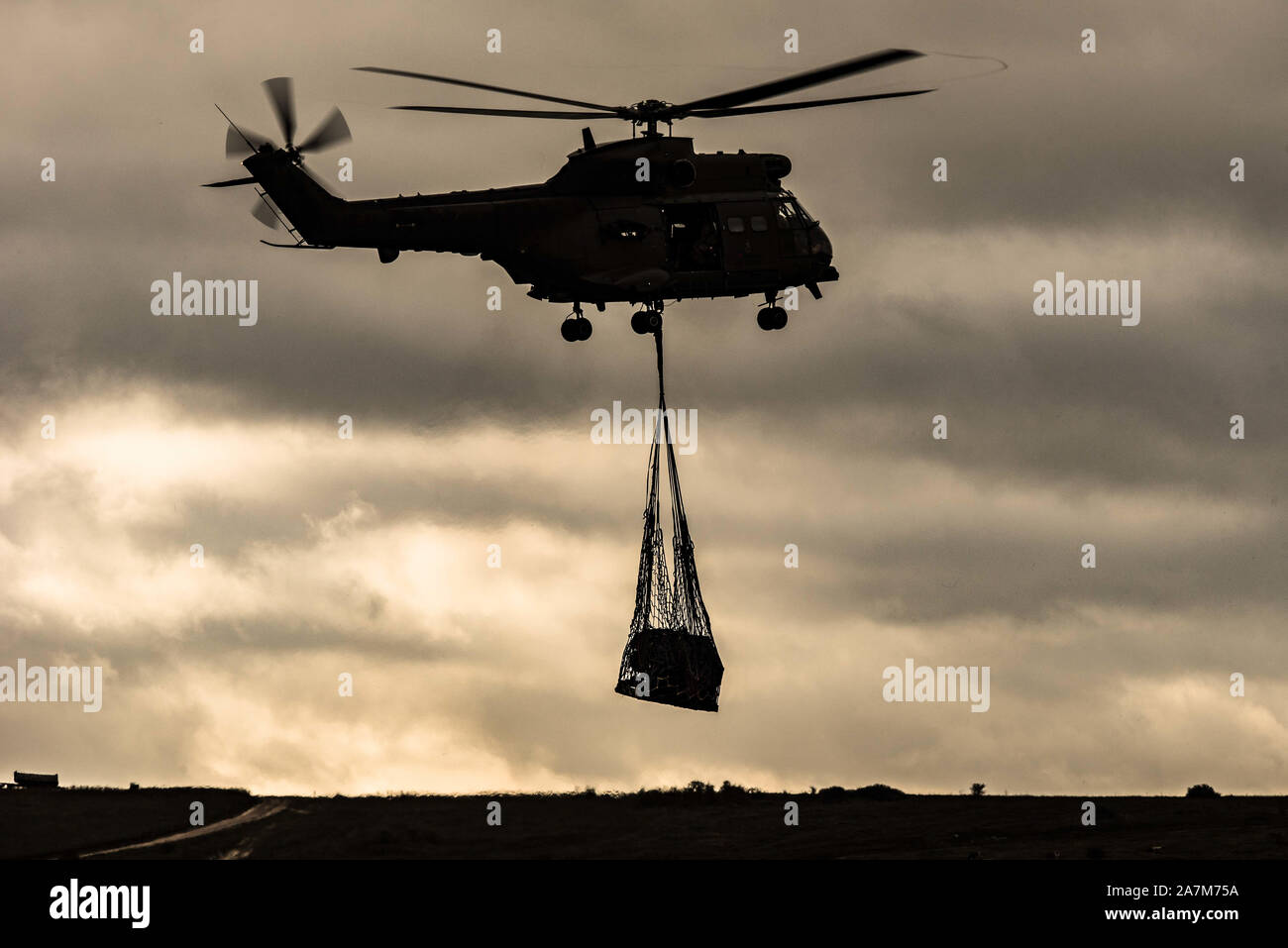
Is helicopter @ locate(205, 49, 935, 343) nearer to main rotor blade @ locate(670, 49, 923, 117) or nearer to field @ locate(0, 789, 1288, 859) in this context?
main rotor blade @ locate(670, 49, 923, 117)

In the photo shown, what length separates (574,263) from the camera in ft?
166

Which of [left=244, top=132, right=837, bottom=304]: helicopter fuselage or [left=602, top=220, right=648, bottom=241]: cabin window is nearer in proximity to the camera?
Result: [left=244, top=132, right=837, bottom=304]: helicopter fuselage

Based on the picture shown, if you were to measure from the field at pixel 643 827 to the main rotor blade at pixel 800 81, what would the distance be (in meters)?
24.4

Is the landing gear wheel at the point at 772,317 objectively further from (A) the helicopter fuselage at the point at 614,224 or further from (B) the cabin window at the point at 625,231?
(B) the cabin window at the point at 625,231

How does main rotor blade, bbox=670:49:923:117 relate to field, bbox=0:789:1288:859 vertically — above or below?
above

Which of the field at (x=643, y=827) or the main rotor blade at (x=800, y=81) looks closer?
the main rotor blade at (x=800, y=81)

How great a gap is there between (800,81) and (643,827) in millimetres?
27353

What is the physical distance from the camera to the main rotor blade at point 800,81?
156 ft

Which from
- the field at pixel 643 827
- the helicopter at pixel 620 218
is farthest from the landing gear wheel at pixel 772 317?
the field at pixel 643 827

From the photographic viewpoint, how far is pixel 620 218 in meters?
51.6

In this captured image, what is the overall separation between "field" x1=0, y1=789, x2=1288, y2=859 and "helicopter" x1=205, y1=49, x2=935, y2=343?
19581 mm

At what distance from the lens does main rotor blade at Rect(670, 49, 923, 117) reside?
47.5 metres

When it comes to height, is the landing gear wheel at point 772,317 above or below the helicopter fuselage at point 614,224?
below

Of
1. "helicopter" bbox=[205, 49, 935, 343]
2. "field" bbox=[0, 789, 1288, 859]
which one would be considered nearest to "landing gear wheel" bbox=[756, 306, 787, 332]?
"helicopter" bbox=[205, 49, 935, 343]
